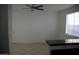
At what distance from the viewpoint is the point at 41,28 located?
1.41 meters

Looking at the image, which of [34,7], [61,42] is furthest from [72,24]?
[34,7]

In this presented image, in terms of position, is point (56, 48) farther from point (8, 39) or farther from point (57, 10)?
point (8, 39)

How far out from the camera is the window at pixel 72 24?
138cm

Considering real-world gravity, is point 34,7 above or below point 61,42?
above

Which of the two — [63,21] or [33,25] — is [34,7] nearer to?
[33,25]

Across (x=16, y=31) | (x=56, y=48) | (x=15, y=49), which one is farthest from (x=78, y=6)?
(x=15, y=49)

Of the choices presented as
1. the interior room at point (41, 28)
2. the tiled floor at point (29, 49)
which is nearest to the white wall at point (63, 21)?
the interior room at point (41, 28)

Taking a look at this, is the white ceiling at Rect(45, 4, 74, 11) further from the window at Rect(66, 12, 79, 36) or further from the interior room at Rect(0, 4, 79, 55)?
the window at Rect(66, 12, 79, 36)

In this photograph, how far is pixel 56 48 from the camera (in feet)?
4.69

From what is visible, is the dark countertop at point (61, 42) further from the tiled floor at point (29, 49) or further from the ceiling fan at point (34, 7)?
the ceiling fan at point (34, 7)

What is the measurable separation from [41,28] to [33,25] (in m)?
0.10

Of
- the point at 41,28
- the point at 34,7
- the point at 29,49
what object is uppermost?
the point at 34,7

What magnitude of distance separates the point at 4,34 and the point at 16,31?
0.14 meters

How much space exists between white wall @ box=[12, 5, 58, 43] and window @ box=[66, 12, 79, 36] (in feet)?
0.46
